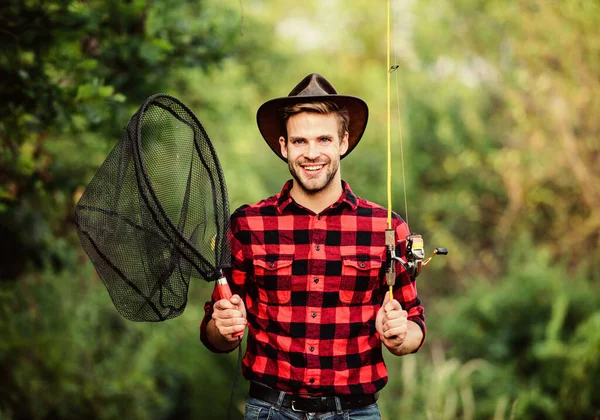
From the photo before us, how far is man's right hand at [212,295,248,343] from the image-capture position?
2.93 m

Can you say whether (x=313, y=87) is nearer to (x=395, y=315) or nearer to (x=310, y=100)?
(x=310, y=100)

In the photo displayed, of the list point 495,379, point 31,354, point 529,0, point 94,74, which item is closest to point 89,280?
point 31,354

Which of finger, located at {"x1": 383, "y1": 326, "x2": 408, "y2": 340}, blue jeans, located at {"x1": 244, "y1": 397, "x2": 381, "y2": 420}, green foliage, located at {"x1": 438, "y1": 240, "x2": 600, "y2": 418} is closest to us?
finger, located at {"x1": 383, "y1": 326, "x2": 408, "y2": 340}

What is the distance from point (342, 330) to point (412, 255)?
46 centimetres

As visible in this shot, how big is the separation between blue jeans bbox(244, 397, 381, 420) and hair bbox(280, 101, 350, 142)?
47.9 inches

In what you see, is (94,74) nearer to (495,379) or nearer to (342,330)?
(342,330)

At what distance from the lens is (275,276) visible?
3.17 metres

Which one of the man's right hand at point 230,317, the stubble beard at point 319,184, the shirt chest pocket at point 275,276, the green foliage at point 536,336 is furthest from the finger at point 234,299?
the green foliage at point 536,336

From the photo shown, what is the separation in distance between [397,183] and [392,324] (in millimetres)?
12785

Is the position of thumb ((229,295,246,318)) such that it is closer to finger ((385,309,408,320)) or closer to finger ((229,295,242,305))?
finger ((229,295,242,305))

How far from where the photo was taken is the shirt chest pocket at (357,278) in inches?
125

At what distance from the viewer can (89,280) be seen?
871cm

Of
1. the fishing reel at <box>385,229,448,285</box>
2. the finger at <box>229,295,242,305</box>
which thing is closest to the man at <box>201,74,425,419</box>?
the finger at <box>229,295,242,305</box>

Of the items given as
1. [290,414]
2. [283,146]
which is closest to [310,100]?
[283,146]
